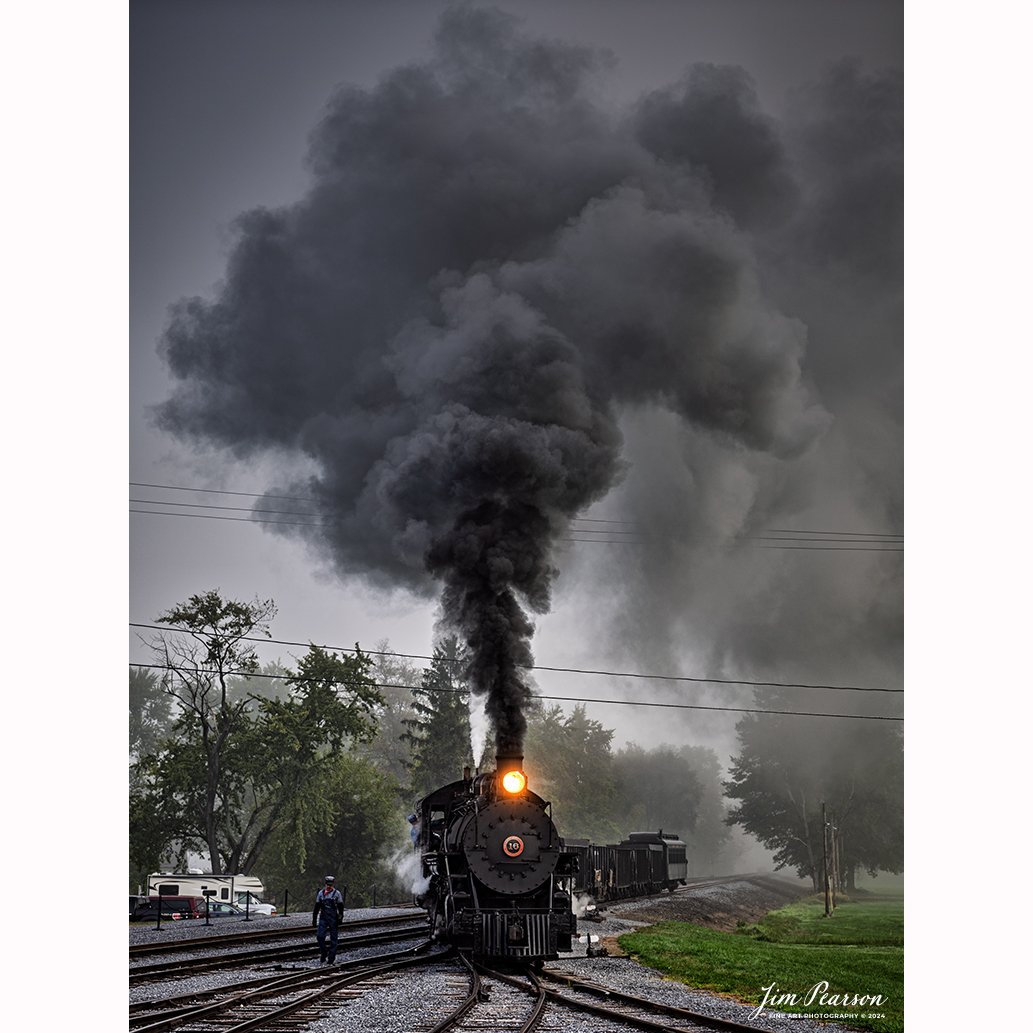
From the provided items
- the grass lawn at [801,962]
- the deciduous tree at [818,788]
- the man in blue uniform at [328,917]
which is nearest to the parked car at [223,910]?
the grass lawn at [801,962]

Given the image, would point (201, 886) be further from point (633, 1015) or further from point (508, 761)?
point (633, 1015)

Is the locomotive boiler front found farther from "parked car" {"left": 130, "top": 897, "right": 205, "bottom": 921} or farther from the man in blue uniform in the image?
"parked car" {"left": 130, "top": 897, "right": 205, "bottom": 921}

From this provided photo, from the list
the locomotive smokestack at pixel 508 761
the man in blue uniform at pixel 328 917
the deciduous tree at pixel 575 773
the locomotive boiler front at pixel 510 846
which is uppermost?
the locomotive smokestack at pixel 508 761

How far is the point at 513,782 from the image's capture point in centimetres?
1048

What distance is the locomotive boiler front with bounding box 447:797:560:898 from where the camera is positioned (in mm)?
10000

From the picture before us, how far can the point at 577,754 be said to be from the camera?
37250mm

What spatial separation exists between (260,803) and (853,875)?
16.5m

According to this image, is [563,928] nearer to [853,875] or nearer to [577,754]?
[853,875]

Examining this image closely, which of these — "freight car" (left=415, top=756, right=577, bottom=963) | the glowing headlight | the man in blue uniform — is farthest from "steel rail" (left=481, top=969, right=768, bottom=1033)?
the man in blue uniform

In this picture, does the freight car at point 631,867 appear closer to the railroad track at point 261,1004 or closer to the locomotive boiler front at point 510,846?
the locomotive boiler front at point 510,846

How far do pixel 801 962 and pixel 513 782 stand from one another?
3805 mm

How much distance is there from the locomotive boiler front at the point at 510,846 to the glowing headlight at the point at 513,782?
128 millimetres

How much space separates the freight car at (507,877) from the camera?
9672mm
